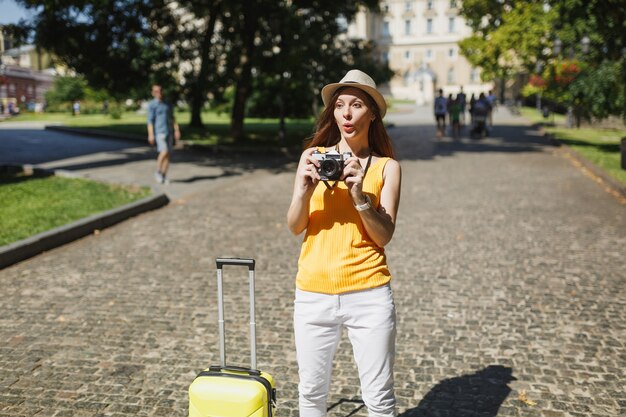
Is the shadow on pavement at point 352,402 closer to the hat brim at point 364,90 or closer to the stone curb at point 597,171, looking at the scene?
the hat brim at point 364,90

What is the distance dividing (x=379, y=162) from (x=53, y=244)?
6578mm

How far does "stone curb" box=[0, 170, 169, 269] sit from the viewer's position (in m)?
7.28

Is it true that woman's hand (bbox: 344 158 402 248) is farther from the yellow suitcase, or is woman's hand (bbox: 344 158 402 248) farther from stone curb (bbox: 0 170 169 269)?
stone curb (bbox: 0 170 169 269)

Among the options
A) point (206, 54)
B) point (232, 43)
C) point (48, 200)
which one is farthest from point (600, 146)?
point (48, 200)

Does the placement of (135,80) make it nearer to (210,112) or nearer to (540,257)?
(540,257)

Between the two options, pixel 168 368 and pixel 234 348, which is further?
pixel 234 348

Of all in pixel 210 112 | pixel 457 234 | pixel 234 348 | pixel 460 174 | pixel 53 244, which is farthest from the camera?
pixel 210 112

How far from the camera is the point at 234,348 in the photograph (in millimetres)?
4770

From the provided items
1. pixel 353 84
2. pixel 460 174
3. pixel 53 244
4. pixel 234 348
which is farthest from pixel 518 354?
pixel 460 174

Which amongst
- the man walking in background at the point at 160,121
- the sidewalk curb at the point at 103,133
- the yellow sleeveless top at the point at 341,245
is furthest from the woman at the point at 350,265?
the sidewalk curb at the point at 103,133

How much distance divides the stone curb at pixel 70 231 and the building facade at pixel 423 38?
89.1 meters

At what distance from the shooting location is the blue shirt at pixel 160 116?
12.2 m

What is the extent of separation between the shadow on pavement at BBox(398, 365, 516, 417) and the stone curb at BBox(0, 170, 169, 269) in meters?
5.49

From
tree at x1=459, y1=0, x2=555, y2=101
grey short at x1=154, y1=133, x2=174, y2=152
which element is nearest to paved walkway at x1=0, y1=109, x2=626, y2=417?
grey short at x1=154, y1=133, x2=174, y2=152
